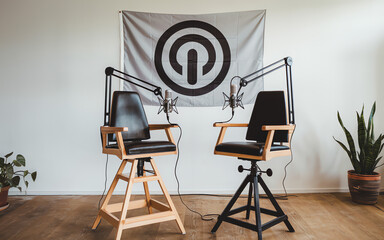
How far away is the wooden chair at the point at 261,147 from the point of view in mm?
1793

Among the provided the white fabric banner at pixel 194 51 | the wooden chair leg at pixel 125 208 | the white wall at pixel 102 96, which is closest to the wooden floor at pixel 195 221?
the wooden chair leg at pixel 125 208

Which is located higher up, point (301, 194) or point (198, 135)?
point (198, 135)

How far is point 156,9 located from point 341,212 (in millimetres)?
2733

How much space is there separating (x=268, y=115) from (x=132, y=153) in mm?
1155

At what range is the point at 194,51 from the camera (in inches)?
117

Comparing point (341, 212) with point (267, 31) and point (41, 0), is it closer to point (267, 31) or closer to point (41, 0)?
point (267, 31)

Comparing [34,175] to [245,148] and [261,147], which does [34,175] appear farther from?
[261,147]

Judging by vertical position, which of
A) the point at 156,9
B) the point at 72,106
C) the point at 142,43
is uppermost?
the point at 156,9

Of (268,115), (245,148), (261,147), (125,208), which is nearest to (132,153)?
(125,208)

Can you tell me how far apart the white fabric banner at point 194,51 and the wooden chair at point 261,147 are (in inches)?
28.7

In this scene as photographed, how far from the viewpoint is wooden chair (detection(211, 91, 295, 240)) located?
179 centimetres

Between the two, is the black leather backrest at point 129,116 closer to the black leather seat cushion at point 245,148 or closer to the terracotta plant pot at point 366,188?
the black leather seat cushion at point 245,148

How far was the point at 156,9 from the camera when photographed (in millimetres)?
2984

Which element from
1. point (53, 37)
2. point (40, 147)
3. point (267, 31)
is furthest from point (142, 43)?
point (40, 147)
